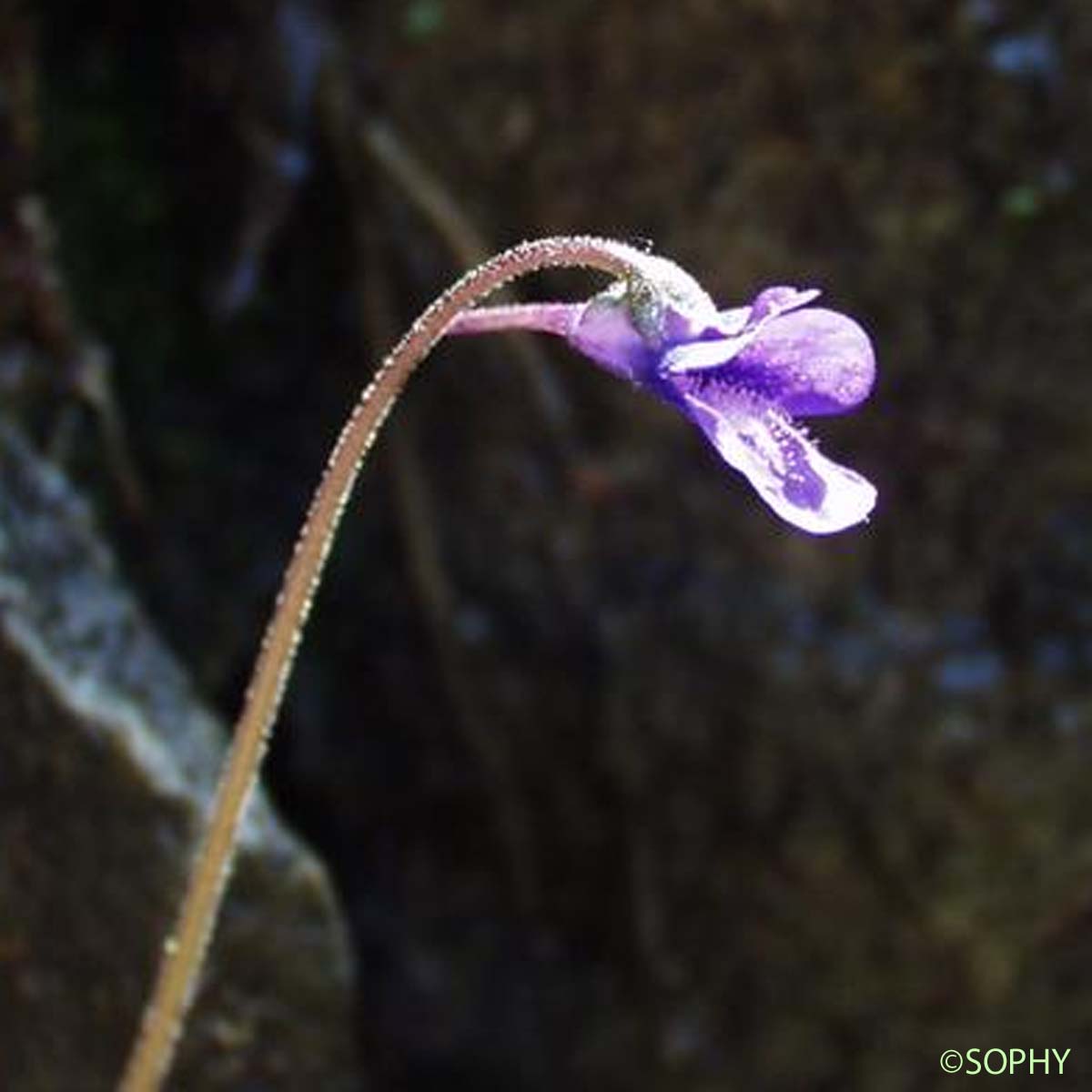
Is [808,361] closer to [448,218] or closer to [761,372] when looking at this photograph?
[761,372]

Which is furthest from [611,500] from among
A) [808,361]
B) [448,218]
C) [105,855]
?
[808,361]

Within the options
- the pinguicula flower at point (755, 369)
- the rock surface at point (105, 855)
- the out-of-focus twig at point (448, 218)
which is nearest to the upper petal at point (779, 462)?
the pinguicula flower at point (755, 369)

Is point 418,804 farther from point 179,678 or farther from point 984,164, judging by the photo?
point 984,164

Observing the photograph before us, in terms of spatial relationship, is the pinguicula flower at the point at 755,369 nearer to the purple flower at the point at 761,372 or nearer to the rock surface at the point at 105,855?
the purple flower at the point at 761,372

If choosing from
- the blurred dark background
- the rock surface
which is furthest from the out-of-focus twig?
the rock surface

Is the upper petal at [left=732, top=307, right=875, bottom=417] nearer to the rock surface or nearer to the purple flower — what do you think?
the purple flower

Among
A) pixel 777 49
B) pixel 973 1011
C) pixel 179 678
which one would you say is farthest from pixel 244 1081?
pixel 777 49

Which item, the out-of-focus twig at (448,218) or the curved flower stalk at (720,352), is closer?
the curved flower stalk at (720,352)
